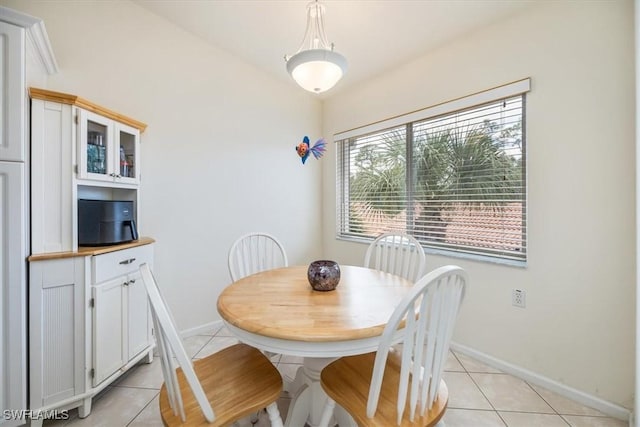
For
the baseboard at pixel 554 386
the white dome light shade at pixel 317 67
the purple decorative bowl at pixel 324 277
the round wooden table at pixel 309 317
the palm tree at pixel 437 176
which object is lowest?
the baseboard at pixel 554 386

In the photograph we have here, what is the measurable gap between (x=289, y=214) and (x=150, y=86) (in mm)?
1707

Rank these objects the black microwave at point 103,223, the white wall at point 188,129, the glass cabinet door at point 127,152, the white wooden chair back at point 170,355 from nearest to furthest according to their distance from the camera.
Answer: the white wooden chair back at point 170,355, the black microwave at point 103,223, the glass cabinet door at point 127,152, the white wall at point 188,129

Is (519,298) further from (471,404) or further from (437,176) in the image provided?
(437,176)

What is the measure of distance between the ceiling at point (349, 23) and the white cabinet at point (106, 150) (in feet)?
3.48

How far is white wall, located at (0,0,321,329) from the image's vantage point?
197 cm

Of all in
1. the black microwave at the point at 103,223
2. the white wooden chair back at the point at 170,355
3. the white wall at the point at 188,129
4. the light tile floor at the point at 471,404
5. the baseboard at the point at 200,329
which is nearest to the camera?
the white wooden chair back at the point at 170,355

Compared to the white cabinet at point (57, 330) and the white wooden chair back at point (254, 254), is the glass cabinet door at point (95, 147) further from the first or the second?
the white wooden chair back at point (254, 254)

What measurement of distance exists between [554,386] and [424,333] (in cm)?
155

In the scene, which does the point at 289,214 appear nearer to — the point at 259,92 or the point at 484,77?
the point at 259,92

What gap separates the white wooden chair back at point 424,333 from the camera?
863 mm

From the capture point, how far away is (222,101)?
263 centimetres

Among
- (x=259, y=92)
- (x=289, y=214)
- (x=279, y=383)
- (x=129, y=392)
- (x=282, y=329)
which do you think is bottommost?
(x=129, y=392)

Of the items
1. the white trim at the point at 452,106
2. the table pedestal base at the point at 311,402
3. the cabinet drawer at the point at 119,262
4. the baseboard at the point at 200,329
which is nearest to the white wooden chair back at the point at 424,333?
the table pedestal base at the point at 311,402

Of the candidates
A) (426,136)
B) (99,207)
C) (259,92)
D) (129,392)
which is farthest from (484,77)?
(129,392)
